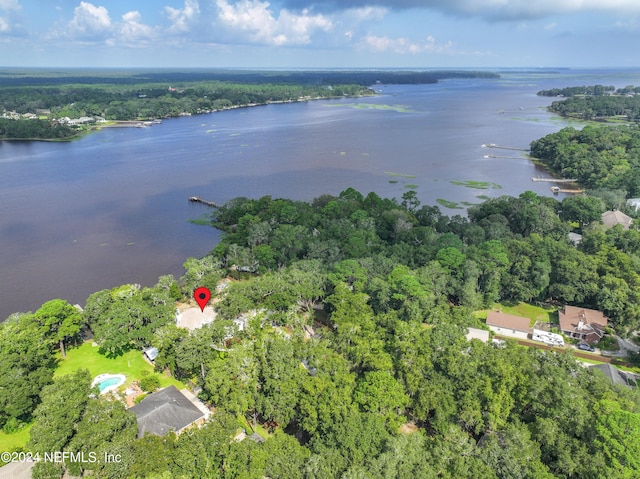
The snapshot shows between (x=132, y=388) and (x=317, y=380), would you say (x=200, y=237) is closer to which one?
(x=132, y=388)

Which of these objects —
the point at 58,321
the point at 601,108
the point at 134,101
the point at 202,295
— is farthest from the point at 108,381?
the point at 601,108

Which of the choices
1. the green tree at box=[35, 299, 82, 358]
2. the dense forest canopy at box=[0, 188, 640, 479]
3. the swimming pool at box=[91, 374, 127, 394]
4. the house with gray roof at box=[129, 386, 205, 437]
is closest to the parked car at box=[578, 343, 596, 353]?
the dense forest canopy at box=[0, 188, 640, 479]

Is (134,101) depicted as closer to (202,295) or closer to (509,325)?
(202,295)

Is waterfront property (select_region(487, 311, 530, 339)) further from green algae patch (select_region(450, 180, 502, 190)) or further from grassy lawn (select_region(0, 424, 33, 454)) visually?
green algae patch (select_region(450, 180, 502, 190))

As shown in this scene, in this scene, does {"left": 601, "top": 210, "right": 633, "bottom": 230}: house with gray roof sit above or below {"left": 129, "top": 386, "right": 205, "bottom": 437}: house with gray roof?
above

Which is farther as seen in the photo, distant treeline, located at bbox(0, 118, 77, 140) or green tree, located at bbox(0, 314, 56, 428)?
distant treeline, located at bbox(0, 118, 77, 140)

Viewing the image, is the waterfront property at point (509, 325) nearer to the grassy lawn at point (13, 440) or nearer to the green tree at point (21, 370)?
the green tree at point (21, 370)

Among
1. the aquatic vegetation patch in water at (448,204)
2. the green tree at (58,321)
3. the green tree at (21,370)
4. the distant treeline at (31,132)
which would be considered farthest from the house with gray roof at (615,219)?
the distant treeline at (31,132)
